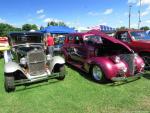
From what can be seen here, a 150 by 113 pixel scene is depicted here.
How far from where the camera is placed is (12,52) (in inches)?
373

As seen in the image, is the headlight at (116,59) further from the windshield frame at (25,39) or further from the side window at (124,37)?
the windshield frame at (25,39)

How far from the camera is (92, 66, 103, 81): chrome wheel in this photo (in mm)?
8155

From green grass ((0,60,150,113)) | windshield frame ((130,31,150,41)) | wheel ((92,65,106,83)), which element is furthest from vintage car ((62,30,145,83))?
windshield frame ((130,31,150,41))

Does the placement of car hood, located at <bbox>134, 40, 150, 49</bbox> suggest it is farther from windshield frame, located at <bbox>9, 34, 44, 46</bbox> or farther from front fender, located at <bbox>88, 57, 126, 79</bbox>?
windshield frame, located at <bbox>9, 34, 44, 46</bbox>

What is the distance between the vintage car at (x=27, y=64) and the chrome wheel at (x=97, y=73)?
1.19 m

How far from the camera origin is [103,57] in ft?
27.6

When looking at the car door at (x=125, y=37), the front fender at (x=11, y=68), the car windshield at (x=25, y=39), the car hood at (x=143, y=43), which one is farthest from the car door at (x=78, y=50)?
the front fender at (x=11, y=68)

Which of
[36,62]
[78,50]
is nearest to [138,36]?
[78,50]

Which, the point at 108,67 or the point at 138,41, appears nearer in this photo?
the point at 108,67

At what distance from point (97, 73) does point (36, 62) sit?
2.26 metres

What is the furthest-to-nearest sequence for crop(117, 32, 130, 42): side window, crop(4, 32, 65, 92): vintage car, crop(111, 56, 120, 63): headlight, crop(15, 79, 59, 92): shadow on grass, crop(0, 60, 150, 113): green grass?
crop(117, 32, 130, 42): side window → crop(111, 56, 120, 63): headlight → crop(15, 79, 59, 92): shadow on grass → crop(4, 32, 65, 92): vintage car → crop(0, 60, 150, 113): green grass

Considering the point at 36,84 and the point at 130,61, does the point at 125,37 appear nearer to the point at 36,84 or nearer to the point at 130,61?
the point at 130,61

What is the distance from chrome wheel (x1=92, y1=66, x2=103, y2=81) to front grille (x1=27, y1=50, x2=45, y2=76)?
6.22 ft

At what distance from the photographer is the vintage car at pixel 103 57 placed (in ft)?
25.9
